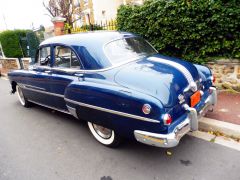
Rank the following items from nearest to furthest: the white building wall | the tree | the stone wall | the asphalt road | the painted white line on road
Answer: the asphalt road → the painted white line on road → the stone wall → the tree → the white building wall

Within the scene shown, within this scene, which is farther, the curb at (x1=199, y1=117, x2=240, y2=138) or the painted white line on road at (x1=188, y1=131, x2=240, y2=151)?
the curb at (x1=199, y1=117, x2=240, y2=138)

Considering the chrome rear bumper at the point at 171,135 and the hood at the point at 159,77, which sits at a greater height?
the hood at the point at 159,77

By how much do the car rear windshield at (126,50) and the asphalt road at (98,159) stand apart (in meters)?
1.44

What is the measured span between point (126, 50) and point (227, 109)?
92.7 inches

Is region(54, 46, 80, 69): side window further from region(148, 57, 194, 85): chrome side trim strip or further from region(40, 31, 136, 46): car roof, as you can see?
region(148, 57, 194, 85): chrome side trim strip

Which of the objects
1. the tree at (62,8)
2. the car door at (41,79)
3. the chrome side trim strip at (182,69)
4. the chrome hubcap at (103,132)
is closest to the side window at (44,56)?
the car door at (41,79)

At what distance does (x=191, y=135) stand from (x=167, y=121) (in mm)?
1357

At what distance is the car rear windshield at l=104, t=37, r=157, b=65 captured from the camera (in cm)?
356

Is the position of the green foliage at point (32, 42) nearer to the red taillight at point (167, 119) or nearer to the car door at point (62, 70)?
the car door at point (62, 70)

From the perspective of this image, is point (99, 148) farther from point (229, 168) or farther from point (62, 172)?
point (229, 168)

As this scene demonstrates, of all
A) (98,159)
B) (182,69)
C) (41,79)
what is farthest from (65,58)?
(182,69)

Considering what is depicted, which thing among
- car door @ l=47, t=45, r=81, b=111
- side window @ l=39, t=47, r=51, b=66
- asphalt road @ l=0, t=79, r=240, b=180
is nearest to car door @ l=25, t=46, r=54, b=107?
side window @ l=39, t=47, r=51, b=66

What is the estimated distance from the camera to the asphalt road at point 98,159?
2.86 metres

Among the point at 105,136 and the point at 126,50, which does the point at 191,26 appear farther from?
the point at 105,136
